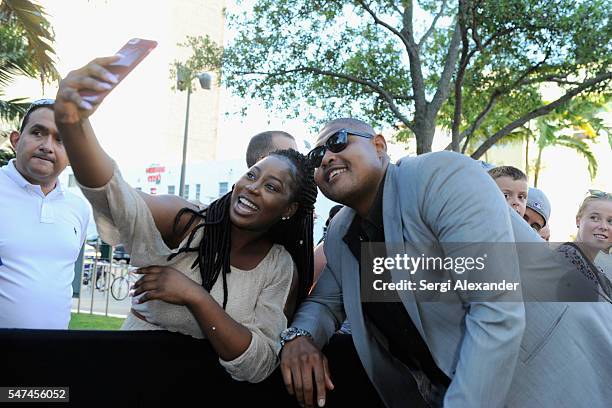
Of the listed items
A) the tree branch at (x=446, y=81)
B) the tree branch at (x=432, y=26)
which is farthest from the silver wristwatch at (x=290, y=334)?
the tree branch at (x=432, y=26)

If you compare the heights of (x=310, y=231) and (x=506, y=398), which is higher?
(x=310, y=231)

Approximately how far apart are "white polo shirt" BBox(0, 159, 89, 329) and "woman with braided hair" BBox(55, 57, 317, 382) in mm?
1083

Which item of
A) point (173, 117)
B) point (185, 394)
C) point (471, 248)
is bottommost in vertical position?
point (185, 394)

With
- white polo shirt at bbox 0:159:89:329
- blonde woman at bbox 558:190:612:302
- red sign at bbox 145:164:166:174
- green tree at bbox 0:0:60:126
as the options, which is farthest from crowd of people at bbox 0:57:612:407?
red sign at bbox 145:164:166:174

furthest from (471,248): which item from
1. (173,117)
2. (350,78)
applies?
(173,117)

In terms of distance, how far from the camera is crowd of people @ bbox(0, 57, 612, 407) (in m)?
1.77

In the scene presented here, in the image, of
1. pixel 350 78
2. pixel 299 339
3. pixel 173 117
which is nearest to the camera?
pixel 299 339

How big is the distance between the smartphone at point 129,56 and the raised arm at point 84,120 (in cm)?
1

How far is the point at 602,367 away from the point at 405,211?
845 millimetres

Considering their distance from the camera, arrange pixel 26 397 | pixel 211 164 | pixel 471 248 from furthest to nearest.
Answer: pixel 211 164 < pixel 26 397 < pixel 471 248

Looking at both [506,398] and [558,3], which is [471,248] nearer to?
[506,398]

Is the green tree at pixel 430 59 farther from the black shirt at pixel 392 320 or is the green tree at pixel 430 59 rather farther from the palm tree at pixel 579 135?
the palm tree at pixel 579 135

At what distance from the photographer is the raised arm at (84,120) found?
1612 millimetres

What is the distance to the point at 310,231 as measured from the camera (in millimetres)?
2611
